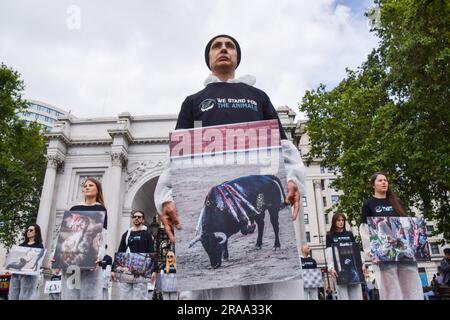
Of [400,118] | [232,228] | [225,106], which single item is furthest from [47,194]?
[232,228]

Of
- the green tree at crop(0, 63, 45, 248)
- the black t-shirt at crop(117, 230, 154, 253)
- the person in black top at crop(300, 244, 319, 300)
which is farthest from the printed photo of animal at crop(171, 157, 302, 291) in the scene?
the green tree at crop(0, 63, 45, 248)

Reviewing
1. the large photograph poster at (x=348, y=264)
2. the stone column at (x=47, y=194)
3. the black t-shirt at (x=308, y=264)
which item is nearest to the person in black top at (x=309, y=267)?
the black t-shirt at (x=308, y=264)

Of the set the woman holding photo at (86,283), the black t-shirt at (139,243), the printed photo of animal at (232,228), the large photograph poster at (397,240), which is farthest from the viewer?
the black t-shirt at (139,243)

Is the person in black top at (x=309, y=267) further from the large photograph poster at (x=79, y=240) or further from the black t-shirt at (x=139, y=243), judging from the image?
the large photograph poster at (x=79, y=240)

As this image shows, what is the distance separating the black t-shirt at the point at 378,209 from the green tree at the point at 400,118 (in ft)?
31.6

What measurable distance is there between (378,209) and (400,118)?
45.9 ft

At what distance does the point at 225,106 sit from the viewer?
2943 mm

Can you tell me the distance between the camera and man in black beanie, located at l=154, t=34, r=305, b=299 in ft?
7.73

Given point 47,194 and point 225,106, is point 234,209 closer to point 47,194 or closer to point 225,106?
point 225,106

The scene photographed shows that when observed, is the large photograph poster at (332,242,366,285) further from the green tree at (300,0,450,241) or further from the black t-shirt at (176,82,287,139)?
the green tree at (300,0,450,241)

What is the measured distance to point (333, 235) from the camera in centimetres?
759

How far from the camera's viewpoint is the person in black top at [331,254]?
6.80 meters

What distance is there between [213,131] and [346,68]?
23607 mm
